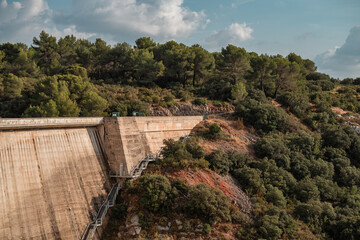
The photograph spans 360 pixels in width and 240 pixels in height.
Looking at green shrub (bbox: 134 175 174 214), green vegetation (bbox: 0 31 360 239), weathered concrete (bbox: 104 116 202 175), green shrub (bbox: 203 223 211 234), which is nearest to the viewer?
green shrub (bbox: 203 223 211 234)

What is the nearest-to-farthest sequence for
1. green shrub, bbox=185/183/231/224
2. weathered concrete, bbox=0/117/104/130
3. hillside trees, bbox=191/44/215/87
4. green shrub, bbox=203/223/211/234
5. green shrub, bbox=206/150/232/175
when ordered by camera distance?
1. weathered concrete, bbox=0/117/104/130
2. green shrub, bbox=203/223/211/234
3. green shrub, bbox=185/183/231/224
4. green shrub, bbox=206/150/232/175
5. hillside trees, bbox=191/44/215/87

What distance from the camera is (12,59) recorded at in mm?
42969

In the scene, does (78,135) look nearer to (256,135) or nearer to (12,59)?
(256,135)

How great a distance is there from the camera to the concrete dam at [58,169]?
14.3 m

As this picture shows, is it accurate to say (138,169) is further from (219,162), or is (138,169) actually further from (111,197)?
(219,162)

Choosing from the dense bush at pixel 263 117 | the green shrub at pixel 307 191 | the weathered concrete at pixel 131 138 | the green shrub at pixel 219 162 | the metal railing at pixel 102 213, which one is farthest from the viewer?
the dense bush at pixel 263 117

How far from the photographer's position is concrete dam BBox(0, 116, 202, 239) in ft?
47.0

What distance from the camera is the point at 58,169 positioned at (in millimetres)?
17047

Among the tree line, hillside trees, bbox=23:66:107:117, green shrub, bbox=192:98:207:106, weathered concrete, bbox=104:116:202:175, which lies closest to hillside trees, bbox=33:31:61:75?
the tree line

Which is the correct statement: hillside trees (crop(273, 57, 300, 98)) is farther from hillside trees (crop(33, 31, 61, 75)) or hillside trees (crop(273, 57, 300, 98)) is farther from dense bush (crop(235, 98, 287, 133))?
hillside trees (crop(33, 31, 61, 75))

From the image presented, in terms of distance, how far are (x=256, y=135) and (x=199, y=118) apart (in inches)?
314

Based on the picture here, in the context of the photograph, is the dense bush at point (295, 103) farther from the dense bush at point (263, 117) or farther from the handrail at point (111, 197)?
the handrail at point (111, 197)

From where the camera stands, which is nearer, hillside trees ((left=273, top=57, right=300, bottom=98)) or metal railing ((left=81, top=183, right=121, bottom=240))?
metal railing ((left=81, top=183, right=121, bottom=240))

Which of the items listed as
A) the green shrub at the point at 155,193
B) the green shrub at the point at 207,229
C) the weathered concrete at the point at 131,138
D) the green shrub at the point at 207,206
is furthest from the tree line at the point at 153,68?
the green shrub at the point at 207,229
